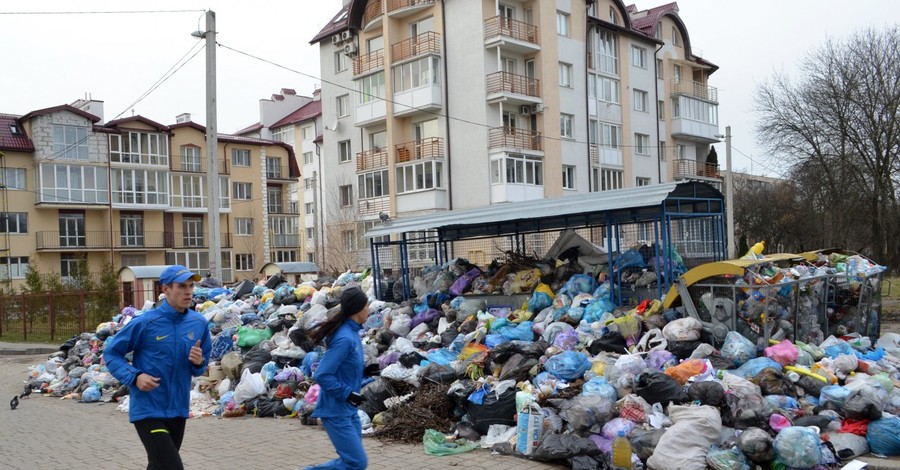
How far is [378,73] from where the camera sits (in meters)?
36.0

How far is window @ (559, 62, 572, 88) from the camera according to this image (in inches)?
1387

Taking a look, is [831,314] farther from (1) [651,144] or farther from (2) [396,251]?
(1) [651,144]

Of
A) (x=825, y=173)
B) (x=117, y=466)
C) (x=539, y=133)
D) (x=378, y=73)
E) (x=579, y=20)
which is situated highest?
(x=579, y=20)

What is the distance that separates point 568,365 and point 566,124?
28556 mm

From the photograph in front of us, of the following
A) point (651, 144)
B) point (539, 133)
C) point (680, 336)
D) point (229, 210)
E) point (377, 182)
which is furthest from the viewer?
point (229, 210)

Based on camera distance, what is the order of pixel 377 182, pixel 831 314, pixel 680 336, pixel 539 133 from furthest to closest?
pixel 377 182 → pixel 539 133 → pixel 831 314 → pixel 680 336

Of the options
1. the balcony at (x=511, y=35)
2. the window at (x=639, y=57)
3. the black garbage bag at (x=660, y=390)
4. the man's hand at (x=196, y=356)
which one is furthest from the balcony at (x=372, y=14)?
the man's hand at (x=196, y=356)

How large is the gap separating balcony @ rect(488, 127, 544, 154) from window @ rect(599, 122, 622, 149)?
16.4ft

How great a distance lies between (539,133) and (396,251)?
18944 mm

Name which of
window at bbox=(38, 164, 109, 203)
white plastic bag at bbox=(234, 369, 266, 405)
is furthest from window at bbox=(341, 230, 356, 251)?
white plastic bag at bbox=(234, 369, 266, 405)

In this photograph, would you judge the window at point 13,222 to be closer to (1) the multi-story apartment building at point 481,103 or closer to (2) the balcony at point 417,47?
(1) the multi-story apartment building at point 481,103

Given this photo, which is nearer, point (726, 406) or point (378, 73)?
point (726, 406)

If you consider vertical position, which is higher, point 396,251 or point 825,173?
point 825,173

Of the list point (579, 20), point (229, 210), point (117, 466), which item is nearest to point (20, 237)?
point (229, 210)
